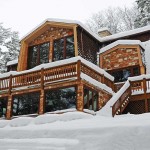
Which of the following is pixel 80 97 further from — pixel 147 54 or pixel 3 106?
pixel 147 54

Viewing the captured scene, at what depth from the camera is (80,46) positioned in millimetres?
19672

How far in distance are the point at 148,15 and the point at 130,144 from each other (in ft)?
102

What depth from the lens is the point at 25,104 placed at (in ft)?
59.8

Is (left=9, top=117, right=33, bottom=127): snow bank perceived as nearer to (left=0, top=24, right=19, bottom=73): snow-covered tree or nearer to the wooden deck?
the wooden deck

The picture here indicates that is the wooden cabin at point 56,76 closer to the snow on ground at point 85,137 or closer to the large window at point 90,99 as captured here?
the large window at point 90,99

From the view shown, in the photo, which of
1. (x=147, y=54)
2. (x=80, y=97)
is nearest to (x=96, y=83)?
(x=80, y=97)

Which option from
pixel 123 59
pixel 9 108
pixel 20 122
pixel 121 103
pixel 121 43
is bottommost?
pixel 20 122

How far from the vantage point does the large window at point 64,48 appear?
64.8ft

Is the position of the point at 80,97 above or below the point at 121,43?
below

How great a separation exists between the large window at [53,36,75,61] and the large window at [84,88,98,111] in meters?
4.05

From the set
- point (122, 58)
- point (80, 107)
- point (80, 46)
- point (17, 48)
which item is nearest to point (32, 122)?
point (80, 107)

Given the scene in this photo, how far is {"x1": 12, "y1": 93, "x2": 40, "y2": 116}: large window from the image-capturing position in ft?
58.2

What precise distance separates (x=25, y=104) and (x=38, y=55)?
464 cm

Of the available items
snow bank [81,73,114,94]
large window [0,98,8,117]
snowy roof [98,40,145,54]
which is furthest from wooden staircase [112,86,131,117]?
large window [0,98,8,117]
